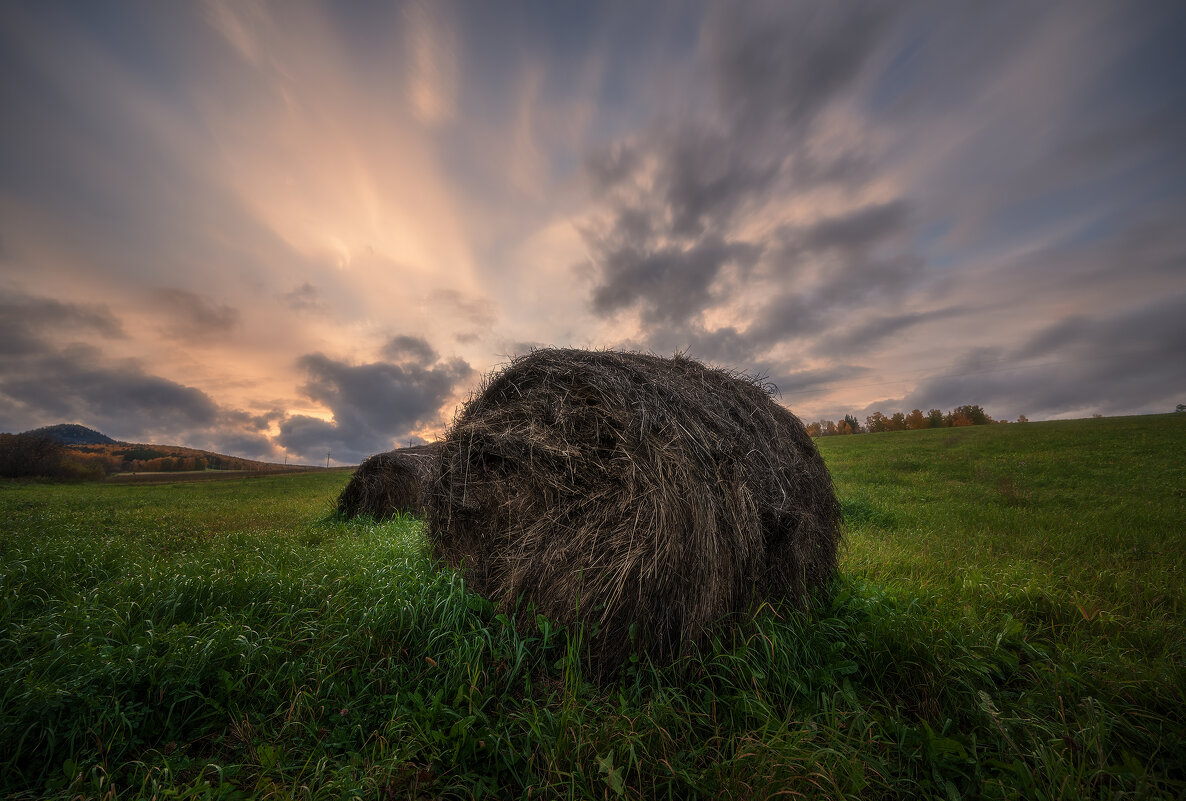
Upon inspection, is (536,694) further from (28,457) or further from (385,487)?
(28,457)

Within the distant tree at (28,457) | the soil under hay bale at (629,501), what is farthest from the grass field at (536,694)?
the distant tree at (28,457)

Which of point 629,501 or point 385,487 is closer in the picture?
point 629,501

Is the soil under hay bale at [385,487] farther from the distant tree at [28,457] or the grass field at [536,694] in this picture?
the distant tree at [28,457]

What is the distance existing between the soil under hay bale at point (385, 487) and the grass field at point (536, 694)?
22.7 feet

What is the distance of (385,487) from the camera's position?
1296 centimetres

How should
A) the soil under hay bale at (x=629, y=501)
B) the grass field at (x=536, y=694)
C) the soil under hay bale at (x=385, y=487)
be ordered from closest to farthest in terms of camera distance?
the grass field at (x=536, y=694)
the soil under hay bale at (x=629, y=501)
the soil under hay bale at (x=385, y=487)

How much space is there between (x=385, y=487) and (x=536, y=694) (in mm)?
11276

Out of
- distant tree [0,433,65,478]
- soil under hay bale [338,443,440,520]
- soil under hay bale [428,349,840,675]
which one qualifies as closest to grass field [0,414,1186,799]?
soil under hay bale [428,349,840,675]

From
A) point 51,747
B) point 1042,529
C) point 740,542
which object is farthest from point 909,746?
point 1042,529

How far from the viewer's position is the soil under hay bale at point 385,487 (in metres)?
12.6

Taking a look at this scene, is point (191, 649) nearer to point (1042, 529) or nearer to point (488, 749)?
point (488, 749)

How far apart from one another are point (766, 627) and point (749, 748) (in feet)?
4.48

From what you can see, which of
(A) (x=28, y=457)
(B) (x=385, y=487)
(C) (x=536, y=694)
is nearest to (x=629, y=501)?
(C) (x=536, y=694)

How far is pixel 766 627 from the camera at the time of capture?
386cm
